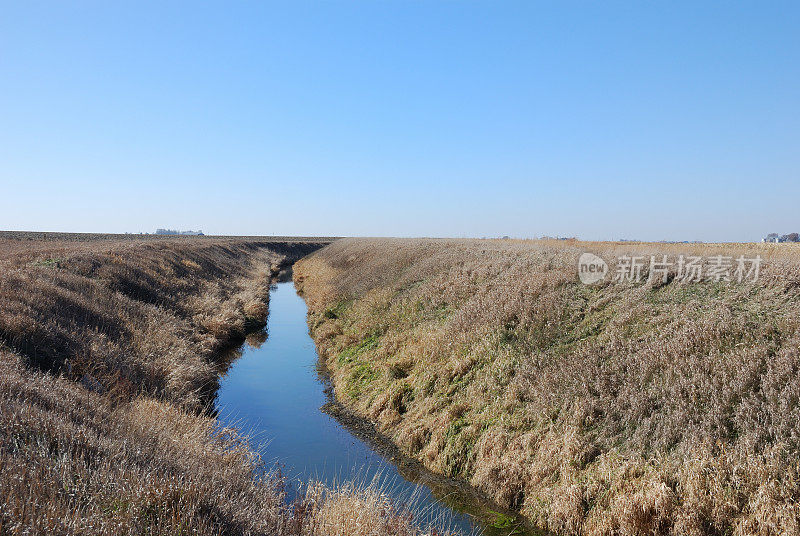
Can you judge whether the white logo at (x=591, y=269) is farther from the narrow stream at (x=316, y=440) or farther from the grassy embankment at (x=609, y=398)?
the narrow stream at (x=316, y=440)

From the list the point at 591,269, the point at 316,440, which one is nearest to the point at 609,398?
the point at 591,269

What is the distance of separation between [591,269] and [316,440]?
10081 mm

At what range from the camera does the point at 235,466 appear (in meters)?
8.05

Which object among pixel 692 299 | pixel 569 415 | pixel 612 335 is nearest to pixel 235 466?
pixel 569 415

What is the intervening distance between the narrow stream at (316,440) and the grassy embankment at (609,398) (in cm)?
55

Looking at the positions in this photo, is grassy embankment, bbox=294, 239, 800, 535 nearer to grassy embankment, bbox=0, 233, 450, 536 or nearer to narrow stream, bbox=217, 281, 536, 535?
narrow stream, bbox=217, 281, 536, 535

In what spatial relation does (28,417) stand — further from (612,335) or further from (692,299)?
(692,299)

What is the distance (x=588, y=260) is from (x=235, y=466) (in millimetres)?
12868

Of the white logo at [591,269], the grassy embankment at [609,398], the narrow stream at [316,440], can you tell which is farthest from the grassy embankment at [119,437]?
the white logo at [591,269]

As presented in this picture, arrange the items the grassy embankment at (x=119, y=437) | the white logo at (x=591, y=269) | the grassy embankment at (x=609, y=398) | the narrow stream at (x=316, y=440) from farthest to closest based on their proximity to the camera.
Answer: the white logo at (x=591, y=269)
the narrow stream at (x=316, y=440)
the grassy embankment at (x=609, y=398)
the grassy embankment at (x=119, y=437)

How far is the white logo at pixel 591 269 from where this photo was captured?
14.2m

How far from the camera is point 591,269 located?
1500 cm

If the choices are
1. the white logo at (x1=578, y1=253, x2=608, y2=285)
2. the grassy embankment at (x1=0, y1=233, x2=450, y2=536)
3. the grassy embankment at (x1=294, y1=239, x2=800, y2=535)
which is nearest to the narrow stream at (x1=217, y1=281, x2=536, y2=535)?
the grassy embankment at (x1=294, y1=239, x2=800, y2=535)

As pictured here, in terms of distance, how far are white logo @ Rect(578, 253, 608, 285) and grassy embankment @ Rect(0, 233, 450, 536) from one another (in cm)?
957
